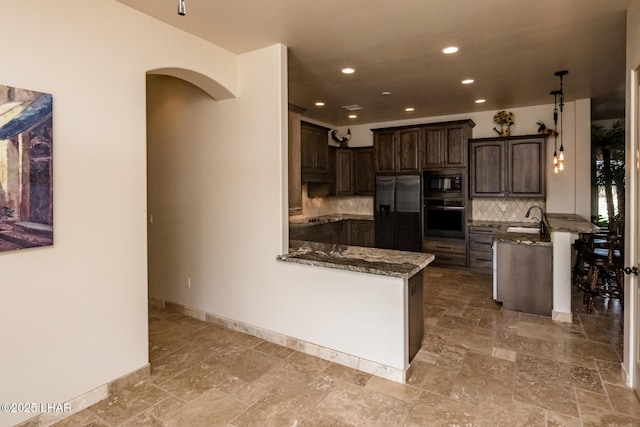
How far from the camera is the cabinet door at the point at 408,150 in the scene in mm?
6141

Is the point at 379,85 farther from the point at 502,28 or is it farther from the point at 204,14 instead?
the point at 204,14

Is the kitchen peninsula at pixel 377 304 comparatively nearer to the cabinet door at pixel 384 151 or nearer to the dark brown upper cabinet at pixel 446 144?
the dark brown upper cabinet at pixel 446 144

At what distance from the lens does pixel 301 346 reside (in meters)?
3.15

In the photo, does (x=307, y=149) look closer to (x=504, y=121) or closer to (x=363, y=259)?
(x=363, y=259)

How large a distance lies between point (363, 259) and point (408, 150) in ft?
12.3

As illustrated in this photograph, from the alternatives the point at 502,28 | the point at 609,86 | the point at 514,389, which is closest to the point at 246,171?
the point at 502,28

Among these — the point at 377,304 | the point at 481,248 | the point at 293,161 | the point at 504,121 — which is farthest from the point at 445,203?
the point at 377,304

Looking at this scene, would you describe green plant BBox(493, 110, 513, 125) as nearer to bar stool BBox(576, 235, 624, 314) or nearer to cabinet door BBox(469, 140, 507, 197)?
cabinet door BBox(469, 140, 507, 197)

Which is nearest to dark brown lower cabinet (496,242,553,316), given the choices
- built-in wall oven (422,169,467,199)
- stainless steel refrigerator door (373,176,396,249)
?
built-in wall oven (422,169,467,199)

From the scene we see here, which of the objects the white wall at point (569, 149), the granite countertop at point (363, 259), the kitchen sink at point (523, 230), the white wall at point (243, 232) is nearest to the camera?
the granite countertop at point (363, 259)

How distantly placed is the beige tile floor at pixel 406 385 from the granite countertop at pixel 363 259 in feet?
2.73

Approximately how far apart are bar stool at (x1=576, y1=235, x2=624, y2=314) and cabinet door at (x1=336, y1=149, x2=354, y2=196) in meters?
4.00

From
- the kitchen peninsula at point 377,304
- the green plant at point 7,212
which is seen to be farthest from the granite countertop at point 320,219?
the green plant at point 7,212

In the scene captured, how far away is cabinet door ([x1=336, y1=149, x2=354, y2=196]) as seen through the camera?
7043 mm
